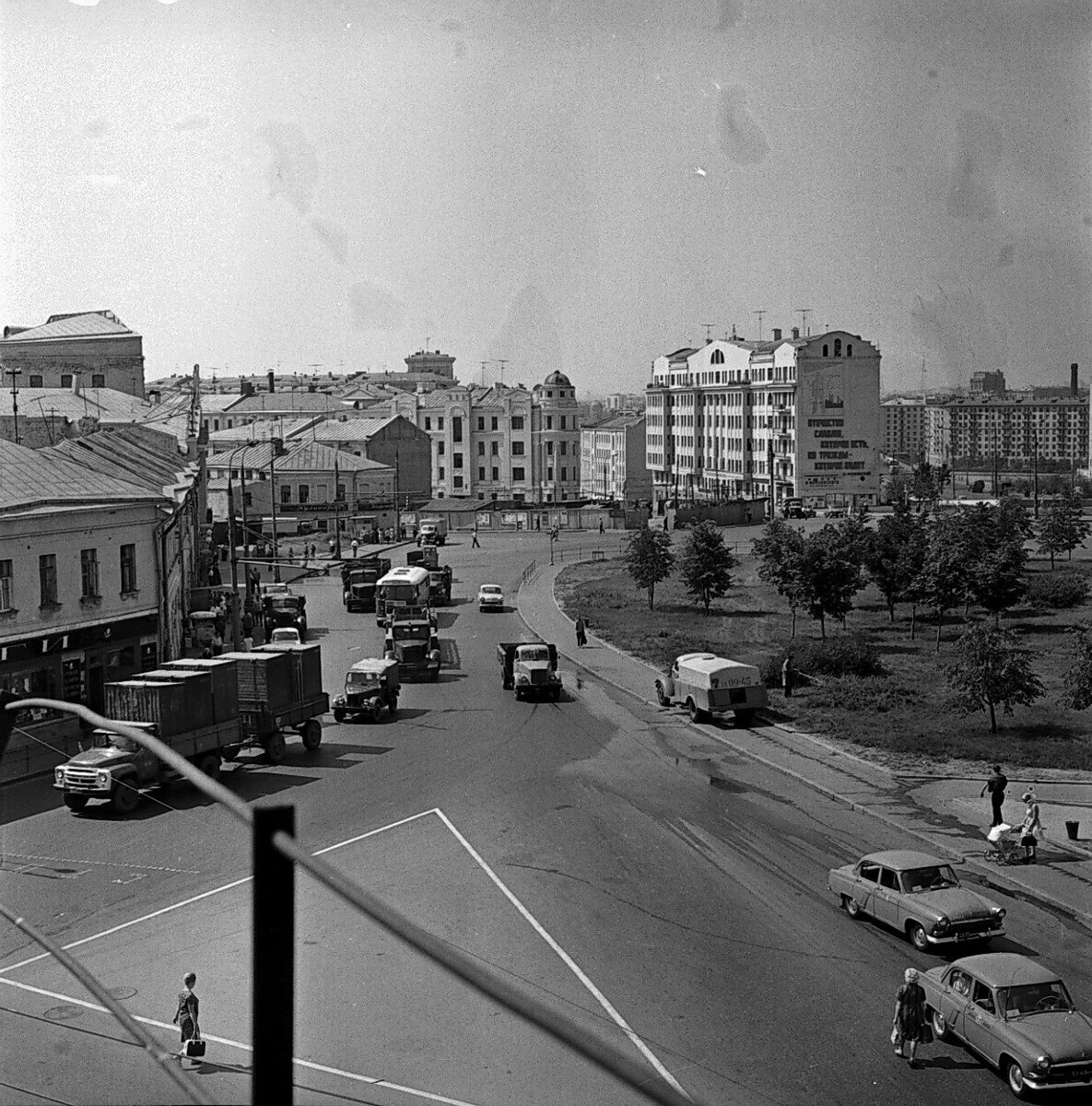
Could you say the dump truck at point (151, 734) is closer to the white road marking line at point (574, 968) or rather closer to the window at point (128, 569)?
the window at point (128, 569)

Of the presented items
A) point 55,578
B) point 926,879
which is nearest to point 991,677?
point 926,879

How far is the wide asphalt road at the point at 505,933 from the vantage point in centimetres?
1070

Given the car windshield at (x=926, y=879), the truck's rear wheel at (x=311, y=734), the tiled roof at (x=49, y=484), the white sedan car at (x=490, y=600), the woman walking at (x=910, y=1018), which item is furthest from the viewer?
the white sedan car at (x=490, y=600)

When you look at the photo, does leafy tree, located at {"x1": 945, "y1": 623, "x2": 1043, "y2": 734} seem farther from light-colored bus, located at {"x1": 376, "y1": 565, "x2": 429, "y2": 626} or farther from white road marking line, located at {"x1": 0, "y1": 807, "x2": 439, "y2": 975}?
light-colored bus, located at {"x1": 376, "y1": 565, "x2": 429, "y2": 626}

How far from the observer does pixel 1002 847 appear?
1691 cm

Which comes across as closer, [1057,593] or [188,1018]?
[188,1018]

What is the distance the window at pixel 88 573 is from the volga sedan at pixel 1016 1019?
1715cm

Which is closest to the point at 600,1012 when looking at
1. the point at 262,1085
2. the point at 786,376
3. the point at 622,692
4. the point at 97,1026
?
the point at 97,1026

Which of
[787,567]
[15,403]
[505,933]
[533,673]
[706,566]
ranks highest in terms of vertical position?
[15,403]

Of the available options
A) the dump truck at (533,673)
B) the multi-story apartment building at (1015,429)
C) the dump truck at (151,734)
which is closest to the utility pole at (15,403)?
the dump truck at (533,673)

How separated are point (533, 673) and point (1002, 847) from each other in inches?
522

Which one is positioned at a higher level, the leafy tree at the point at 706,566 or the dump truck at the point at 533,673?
the leafy tree at the point at 706,566

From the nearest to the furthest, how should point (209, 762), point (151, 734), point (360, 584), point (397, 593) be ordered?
point (151, 734) → point (209, 762) → point (397, 593) → point (360, 584)

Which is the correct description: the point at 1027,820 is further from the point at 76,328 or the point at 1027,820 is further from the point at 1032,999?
the point at 76,328
